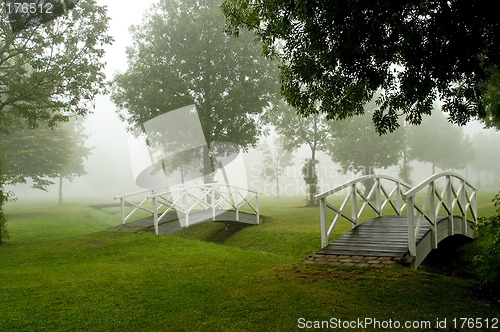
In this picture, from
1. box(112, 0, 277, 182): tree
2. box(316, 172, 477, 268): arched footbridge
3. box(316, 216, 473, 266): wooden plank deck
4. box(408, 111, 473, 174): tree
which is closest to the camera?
box(316, 172, 477, 268): arched footbridge

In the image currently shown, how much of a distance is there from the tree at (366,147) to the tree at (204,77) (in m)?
14.2

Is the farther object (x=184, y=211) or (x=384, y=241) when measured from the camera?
(x=184, y=211)

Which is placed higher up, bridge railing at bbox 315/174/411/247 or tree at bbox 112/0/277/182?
tree at bbox 112/0/277/182

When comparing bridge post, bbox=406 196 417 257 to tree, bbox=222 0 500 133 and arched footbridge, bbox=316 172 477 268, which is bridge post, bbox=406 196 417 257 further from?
tree, bbox=222 0 500 133

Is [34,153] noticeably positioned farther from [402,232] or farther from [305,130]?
[402,232]

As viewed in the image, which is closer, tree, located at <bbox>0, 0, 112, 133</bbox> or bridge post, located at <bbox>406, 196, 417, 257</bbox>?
bridge post, located at <bbox>406, 196, 417, 257</bbox>

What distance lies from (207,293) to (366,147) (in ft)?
94.8

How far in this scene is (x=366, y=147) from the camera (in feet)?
108

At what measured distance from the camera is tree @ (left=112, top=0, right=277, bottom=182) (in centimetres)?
2055

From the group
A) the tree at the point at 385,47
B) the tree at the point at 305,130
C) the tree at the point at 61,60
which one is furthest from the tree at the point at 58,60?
the tree at the point at 305,130

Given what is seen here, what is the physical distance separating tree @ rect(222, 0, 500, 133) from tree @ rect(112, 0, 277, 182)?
12.3 m

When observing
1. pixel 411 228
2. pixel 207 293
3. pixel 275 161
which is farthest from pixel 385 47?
pixel 275 161

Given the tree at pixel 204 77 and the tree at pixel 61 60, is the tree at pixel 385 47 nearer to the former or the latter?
the tree at pixel 61 60

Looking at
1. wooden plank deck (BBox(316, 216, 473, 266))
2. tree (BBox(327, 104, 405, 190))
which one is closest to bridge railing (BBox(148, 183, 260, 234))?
wooden plank deck (BBox(316, 216, 473, 266))
